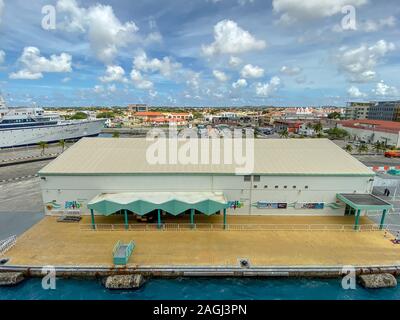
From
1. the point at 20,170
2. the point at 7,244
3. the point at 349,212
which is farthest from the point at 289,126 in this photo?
the point at 7,244

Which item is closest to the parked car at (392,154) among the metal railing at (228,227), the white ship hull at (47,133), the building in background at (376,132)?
the building in background at (376,132)

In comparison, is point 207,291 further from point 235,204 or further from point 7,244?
point 7,244

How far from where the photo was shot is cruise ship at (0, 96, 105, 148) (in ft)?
185

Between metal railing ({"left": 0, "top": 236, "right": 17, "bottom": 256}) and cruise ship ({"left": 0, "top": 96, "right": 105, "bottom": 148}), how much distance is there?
50260 millimetres

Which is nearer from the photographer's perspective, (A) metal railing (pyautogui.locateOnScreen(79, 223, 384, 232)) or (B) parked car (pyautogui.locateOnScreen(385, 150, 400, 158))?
(A) metal railing (pyautogui.locateOnScreen(79, 223, 384, 232))

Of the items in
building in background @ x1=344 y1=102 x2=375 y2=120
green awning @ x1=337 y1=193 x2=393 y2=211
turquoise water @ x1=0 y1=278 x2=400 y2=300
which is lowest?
turquoise water @ x1=0 y1=278 x2=400 y2=300

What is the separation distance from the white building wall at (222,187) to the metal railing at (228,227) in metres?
2.18

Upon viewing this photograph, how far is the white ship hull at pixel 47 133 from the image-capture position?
185 ft

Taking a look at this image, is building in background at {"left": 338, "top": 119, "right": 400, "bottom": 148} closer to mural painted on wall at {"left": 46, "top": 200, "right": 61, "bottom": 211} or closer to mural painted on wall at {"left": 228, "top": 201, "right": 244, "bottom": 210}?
mural painted on wall at {"left": 228, "top": 201, "right": 244, "bottom": 210}

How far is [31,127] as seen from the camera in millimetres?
59812

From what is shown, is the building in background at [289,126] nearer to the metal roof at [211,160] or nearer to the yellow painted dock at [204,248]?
the metal roof at [211,160]

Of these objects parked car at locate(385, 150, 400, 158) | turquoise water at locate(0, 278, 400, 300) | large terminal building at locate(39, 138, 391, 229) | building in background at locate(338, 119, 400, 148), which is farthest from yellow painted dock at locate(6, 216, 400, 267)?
building in background at locate(338, 119, 400, 148)
